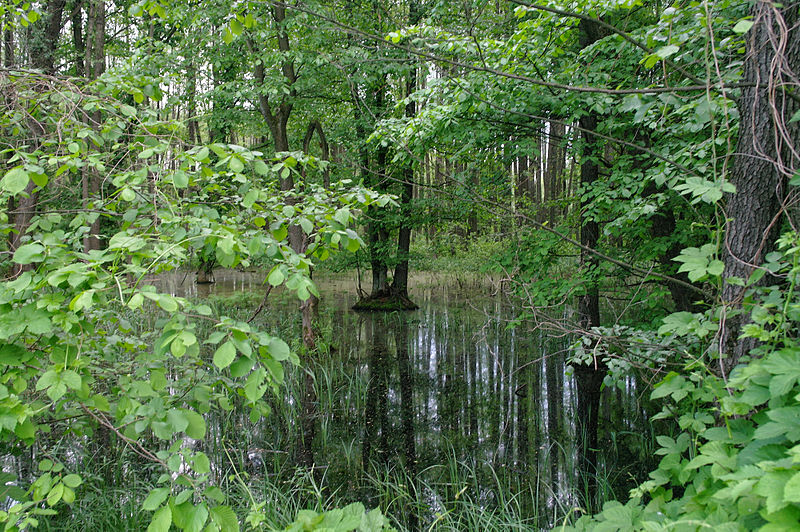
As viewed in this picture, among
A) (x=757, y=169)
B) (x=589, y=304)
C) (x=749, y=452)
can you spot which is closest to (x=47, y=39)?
(x=589, y=304)

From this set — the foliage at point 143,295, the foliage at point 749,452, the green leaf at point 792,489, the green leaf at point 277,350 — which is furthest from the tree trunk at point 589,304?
the green leaf at point 792,489

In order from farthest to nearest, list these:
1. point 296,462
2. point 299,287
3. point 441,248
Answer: point 441,248, point 296,462, point 299,287

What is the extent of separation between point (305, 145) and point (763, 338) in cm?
868

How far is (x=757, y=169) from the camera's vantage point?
182 centimetres

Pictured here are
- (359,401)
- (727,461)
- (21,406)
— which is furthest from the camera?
(359,401)

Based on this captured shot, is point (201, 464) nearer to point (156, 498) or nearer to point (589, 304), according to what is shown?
point (156, 498)

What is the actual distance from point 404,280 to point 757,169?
384 inches

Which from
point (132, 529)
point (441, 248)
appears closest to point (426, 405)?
point (132, 529)

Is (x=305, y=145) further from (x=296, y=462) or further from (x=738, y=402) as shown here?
(x=738, y=402)

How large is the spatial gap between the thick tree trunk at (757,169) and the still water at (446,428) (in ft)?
3.23

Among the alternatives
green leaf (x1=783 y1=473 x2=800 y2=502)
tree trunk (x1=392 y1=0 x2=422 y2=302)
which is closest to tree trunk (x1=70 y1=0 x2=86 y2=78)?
tree trunk (x1=392 y1=0 x2=422 y2=302)

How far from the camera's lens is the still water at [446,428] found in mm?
3873

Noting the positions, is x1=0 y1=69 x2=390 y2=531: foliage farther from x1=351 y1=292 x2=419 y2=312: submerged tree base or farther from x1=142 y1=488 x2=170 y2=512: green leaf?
x1=351 y1=292 x2=419 y2=312: submerged tree base

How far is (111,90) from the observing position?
222 cm
